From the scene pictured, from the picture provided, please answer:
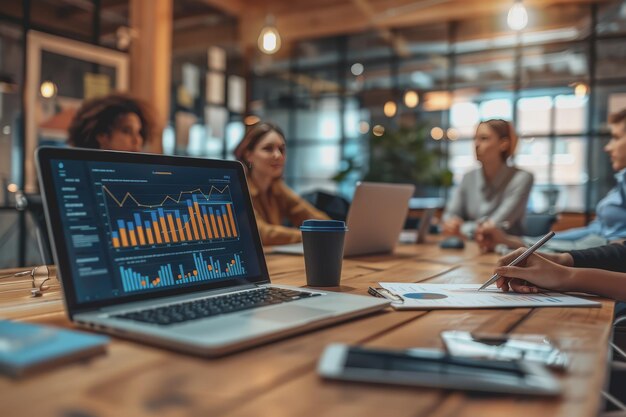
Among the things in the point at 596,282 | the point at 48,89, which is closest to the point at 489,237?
the point at 596,282

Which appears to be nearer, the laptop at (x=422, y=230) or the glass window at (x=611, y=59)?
the laptop at (x=422, y=230)

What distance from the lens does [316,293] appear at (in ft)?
3.27

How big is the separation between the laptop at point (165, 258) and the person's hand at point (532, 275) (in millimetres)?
371

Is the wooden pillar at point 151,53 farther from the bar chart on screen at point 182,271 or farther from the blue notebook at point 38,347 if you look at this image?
Answer: the blue notebook at point 38,347

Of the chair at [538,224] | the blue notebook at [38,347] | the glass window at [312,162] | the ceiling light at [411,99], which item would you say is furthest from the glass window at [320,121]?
the blue notebook at [38,347]

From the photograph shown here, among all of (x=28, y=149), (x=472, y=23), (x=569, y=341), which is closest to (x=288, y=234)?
(x=569, y=341)

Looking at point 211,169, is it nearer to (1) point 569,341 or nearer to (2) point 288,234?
(1) point 569,341

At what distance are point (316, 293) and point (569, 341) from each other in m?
0.42

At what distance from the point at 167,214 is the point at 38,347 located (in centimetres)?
40

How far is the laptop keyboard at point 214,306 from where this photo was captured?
75cm

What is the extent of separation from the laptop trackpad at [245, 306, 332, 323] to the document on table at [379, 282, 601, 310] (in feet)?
0.60

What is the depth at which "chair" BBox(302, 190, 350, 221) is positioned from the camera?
2666mm

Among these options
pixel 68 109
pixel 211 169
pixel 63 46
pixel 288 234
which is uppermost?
pixel 63 46

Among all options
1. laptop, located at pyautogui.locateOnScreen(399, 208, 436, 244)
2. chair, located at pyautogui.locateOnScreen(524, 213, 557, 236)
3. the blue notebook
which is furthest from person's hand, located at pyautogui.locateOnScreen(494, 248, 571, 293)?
chair, located at pyautogui.locateOnScreen(524, 213, 557, 236)
